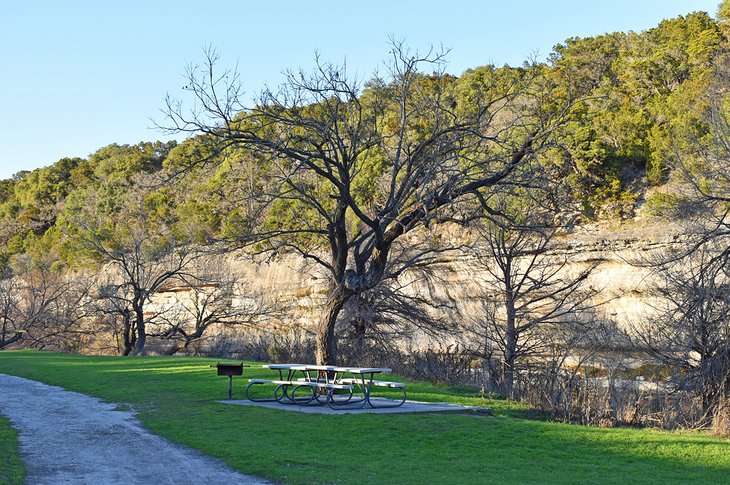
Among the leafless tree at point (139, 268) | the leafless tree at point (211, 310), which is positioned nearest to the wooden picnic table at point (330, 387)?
the leafless tree at point (139, 268)

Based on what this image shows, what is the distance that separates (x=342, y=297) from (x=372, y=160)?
2531 centimetres

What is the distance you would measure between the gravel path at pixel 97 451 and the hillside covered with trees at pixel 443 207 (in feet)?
14.5

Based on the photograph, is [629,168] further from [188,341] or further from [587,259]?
[188,341]

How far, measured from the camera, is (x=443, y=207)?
→ 66.6 feet

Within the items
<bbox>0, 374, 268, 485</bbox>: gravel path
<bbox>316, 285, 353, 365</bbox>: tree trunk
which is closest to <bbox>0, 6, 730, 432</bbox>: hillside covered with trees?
<bbox>316, 285, 353, 365</bbox>: tree trunk

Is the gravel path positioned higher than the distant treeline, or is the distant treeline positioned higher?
the distant treeline

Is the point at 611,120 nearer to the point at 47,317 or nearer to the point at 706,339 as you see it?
the point at 706,339

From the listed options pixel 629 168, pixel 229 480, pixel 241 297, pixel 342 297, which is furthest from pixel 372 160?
pixel 229 480

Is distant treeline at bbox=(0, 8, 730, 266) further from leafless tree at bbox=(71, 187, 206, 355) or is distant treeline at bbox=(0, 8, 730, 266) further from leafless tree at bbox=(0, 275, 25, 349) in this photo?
leafless tree at bbox=(0, 275, 25, 349)

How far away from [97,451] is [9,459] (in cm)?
122

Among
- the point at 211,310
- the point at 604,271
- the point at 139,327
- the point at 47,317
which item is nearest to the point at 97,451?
the point at 604,271

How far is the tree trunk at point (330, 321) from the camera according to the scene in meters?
17.5

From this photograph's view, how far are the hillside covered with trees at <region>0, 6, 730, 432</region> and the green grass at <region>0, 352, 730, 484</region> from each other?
2743mm

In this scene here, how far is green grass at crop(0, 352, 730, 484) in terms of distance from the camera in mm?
10148
